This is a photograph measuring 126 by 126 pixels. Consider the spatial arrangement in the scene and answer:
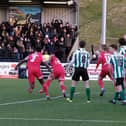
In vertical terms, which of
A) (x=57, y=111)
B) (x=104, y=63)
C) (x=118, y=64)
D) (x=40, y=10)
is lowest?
(x=57, y=111)

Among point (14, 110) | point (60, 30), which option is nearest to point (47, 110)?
point (14, 110)

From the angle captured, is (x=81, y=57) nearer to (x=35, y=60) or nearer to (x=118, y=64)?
(x=118, y=64)

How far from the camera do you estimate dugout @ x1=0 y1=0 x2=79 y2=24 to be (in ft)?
138

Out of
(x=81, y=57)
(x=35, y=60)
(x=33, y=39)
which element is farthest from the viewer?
(x=33, y=39)

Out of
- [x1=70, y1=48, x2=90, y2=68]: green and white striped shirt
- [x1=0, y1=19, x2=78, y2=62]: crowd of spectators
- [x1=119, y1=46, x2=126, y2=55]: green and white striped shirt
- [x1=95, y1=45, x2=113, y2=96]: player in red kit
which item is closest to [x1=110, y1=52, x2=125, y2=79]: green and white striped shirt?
[x1=119, y1=46, x2=126, y2=55]: green and white striped shirt

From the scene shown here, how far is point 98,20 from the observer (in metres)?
45.4

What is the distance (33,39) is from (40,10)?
28.2 feet

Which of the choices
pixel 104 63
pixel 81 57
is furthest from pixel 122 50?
pixel 104 63

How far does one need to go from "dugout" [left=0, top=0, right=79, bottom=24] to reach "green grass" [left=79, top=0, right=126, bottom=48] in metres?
1.85

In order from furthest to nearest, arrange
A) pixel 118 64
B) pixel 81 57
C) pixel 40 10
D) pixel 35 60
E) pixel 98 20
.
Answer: pixel 98 20, pixel 40 10, pixel 35 60, pixel 81 57, pixel 118 64

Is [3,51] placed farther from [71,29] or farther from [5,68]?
[71,29]

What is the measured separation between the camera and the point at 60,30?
35.5 metres

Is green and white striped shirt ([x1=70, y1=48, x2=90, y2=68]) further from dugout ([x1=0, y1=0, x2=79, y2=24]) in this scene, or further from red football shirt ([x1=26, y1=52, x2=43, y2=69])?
dugout ([x1=0, y1=0, x2=79, y2=24])

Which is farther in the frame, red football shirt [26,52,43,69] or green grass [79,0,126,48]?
green grass [79,0,126,48]
